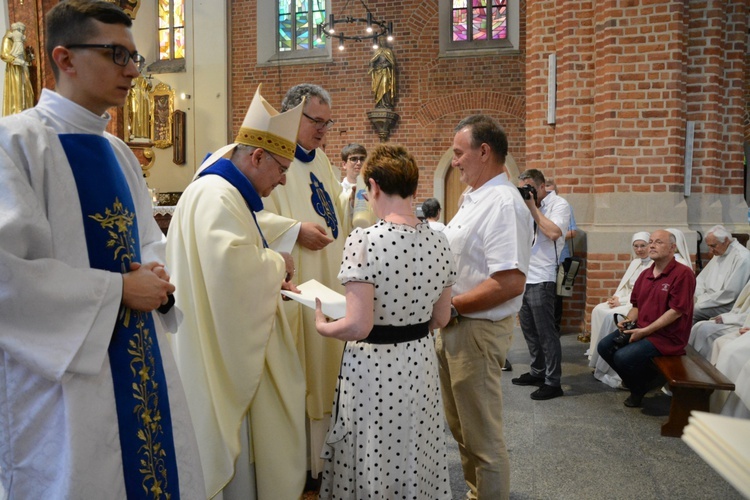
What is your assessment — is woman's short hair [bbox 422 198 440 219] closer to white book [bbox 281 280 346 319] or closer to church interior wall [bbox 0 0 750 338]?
church interior wall [bbox 0 0 750 338]

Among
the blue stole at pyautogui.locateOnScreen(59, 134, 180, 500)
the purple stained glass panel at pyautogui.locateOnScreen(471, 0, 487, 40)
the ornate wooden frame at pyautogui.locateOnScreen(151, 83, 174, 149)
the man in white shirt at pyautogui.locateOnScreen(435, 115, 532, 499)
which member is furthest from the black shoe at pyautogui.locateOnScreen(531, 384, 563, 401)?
the ornate wooden frame at pyautogui.locateOnScreen(151, 83, 174, 149)

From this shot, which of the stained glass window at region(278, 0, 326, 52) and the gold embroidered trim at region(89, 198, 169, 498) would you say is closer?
the gold embroidered trim at region(89, 198, 169, 498)

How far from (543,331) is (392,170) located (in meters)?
3.10

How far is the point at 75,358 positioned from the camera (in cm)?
141

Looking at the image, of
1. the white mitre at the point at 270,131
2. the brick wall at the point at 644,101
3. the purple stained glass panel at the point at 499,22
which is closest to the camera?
the white mitre at the point at 270,131

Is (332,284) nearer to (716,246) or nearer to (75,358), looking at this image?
(75,358)

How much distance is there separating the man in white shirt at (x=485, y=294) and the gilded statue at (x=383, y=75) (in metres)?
9.91

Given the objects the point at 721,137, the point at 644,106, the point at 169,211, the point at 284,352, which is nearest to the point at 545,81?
the point at 644,106

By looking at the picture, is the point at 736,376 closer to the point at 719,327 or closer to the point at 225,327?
the point at 719,327

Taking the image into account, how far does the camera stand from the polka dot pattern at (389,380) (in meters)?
2.06

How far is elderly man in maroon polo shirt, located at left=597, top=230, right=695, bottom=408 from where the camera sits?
176 inches

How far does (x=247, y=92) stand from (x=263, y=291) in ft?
39.8

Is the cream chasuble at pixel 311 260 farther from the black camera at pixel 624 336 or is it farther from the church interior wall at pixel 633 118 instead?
the church interior wall at pixel 633 118

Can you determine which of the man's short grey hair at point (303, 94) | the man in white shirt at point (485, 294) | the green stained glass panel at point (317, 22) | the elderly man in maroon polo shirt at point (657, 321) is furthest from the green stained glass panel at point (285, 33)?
the man in white shirt at point (485, 294)
